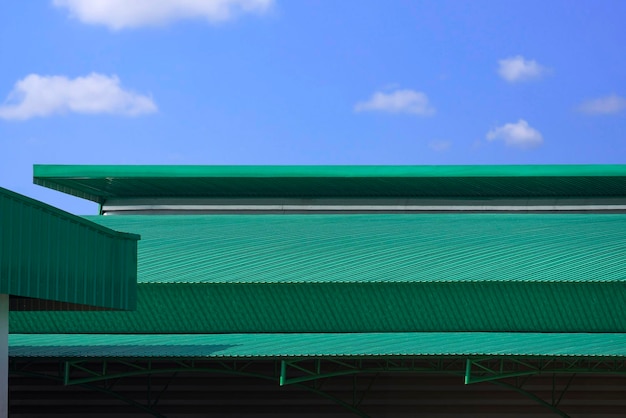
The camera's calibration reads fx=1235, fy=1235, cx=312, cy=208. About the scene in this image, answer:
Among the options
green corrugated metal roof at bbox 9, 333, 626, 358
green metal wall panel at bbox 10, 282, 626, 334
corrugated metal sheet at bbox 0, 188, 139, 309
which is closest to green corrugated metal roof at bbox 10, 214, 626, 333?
green metal wall panel at bbox 10, 282, 626, 334

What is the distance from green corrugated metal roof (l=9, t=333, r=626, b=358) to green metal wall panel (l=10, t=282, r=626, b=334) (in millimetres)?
568

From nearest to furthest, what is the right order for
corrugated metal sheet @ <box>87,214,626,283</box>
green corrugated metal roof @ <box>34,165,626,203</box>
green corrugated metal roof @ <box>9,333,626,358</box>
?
green corrugated metal roof @ <box>9,333,626,358</box>, corrugated metal sheet @ <box>87,214,626,283</box>, green corrugated metal roof @ <box>34,165,626,203</box>

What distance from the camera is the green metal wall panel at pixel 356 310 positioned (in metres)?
30.9

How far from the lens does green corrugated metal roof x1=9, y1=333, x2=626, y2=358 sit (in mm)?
26812

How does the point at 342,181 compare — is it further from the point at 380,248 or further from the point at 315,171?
the point at 380,248

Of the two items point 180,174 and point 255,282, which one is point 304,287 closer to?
point 255,282

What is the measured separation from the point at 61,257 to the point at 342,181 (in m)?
19.5

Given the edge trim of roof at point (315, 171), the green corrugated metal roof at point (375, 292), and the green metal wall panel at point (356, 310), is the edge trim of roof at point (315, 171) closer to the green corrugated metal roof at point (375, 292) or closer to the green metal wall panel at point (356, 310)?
the green corrugated metal roof at point (375, 292)

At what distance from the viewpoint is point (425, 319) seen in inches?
1227

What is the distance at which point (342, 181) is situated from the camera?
3866 centimetres

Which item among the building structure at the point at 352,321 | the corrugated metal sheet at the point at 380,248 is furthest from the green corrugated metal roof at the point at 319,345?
→ the corrugated metal sheet at the point at 380,248

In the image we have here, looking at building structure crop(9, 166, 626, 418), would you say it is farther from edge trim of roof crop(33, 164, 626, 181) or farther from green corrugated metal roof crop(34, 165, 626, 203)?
green corrugated metal roof crop(34, 165, 626, 203)

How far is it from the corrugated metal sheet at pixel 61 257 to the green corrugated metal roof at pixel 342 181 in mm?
16399

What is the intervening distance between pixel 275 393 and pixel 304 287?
313 cm
